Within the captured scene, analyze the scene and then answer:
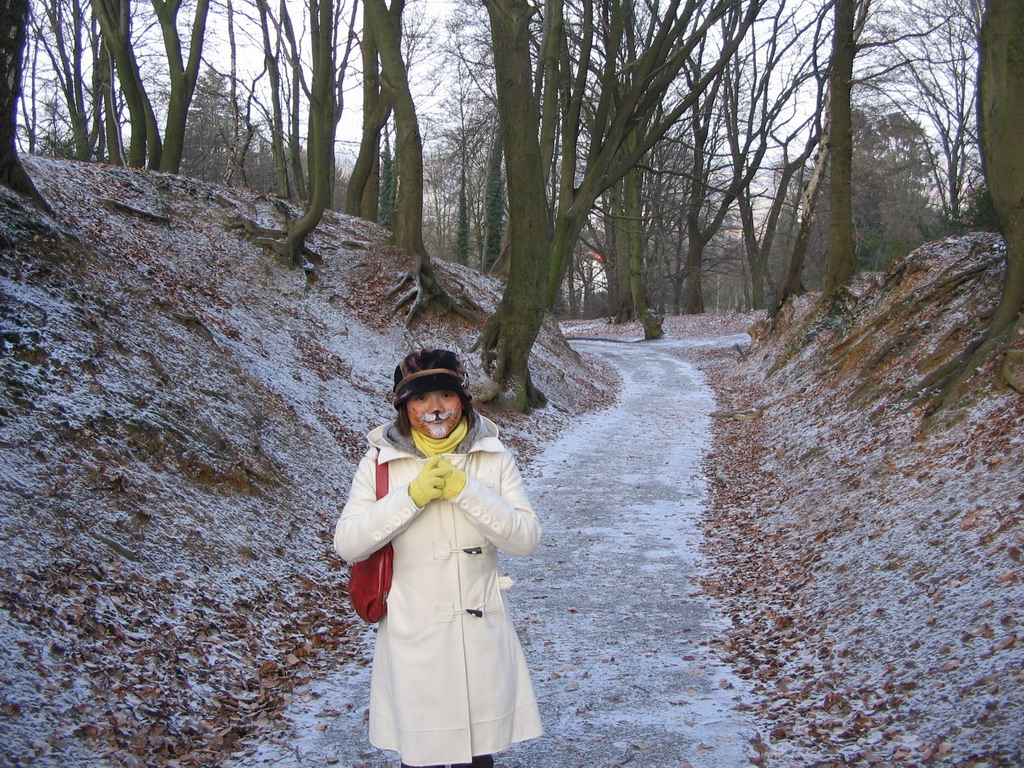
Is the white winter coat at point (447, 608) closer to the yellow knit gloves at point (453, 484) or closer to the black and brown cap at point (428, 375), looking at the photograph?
the yellow knit gloves at point (453, 484)

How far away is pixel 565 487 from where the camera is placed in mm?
10445

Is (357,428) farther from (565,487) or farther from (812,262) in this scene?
(812,262)

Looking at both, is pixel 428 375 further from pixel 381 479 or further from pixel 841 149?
pixel 841 149

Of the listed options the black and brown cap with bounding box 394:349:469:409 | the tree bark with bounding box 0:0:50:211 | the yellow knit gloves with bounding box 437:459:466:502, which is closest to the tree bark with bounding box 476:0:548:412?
the tree bark with bounding box 0:0:50:211

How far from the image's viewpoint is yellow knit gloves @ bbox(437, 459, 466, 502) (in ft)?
9.12

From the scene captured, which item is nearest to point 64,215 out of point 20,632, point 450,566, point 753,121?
point 20,632

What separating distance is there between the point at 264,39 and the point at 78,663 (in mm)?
20831

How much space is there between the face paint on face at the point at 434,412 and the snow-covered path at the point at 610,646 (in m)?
→ 2.04

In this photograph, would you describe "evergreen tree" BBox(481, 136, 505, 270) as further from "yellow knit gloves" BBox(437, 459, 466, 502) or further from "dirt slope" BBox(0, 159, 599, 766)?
"yellow knit gloves" BBox(437, 459, 466, 502)

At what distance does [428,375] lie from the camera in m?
3.02

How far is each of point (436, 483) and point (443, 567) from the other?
37 cm

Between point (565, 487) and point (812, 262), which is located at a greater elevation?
point (812, 262)

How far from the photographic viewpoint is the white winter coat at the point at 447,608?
2850 mm

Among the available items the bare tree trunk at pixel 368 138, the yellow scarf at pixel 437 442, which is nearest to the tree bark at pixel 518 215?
the bare tree trunk at pixel 368 138
